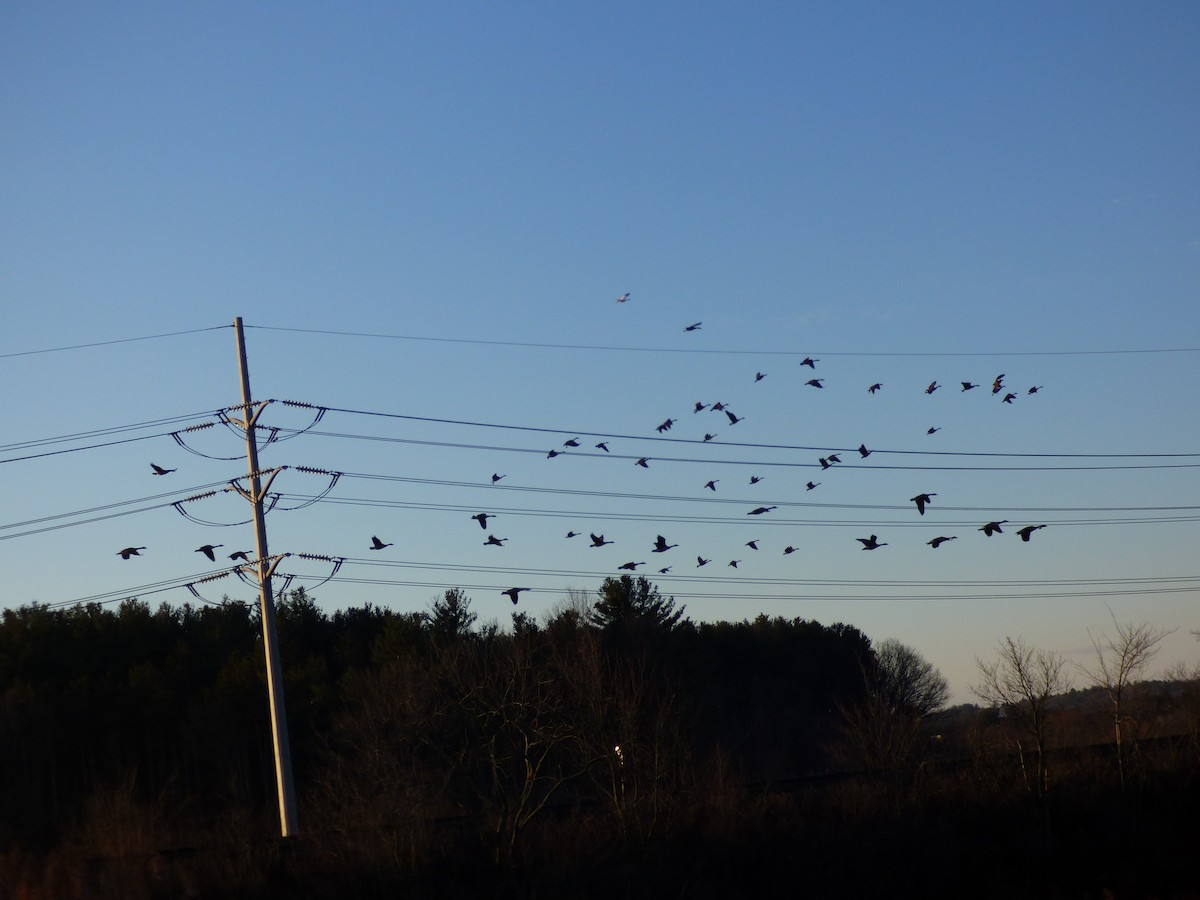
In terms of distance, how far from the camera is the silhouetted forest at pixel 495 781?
27.9 m

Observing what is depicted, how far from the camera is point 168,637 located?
62.3 metres

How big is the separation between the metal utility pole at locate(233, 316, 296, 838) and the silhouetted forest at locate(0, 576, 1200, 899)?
5.06 ft

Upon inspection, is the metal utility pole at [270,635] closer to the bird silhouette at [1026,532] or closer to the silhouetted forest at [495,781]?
the silhouetted forest at [495,781]

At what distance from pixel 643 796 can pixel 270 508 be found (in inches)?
645

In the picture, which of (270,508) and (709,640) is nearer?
(270,508)

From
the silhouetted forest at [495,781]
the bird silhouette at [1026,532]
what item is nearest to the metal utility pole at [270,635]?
the silhouetted forest at [495,781]

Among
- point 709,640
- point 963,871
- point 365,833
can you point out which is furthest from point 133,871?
point 709,640

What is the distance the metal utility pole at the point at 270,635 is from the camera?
78.5ft

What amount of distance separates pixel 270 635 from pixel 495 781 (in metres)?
9.97

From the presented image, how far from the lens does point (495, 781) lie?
1270 inches

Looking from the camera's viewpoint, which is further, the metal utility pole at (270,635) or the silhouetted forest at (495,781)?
the silhouetted forest at (495,781)

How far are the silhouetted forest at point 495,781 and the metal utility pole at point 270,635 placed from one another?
154cm

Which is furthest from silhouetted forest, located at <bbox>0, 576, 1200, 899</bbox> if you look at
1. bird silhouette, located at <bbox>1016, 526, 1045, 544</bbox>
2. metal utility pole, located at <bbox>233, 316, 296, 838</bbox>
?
bird silhouette, located at <bbox>1016, 526, 1045, 544</bbox>

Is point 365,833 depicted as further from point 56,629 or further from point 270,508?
point 56,629
